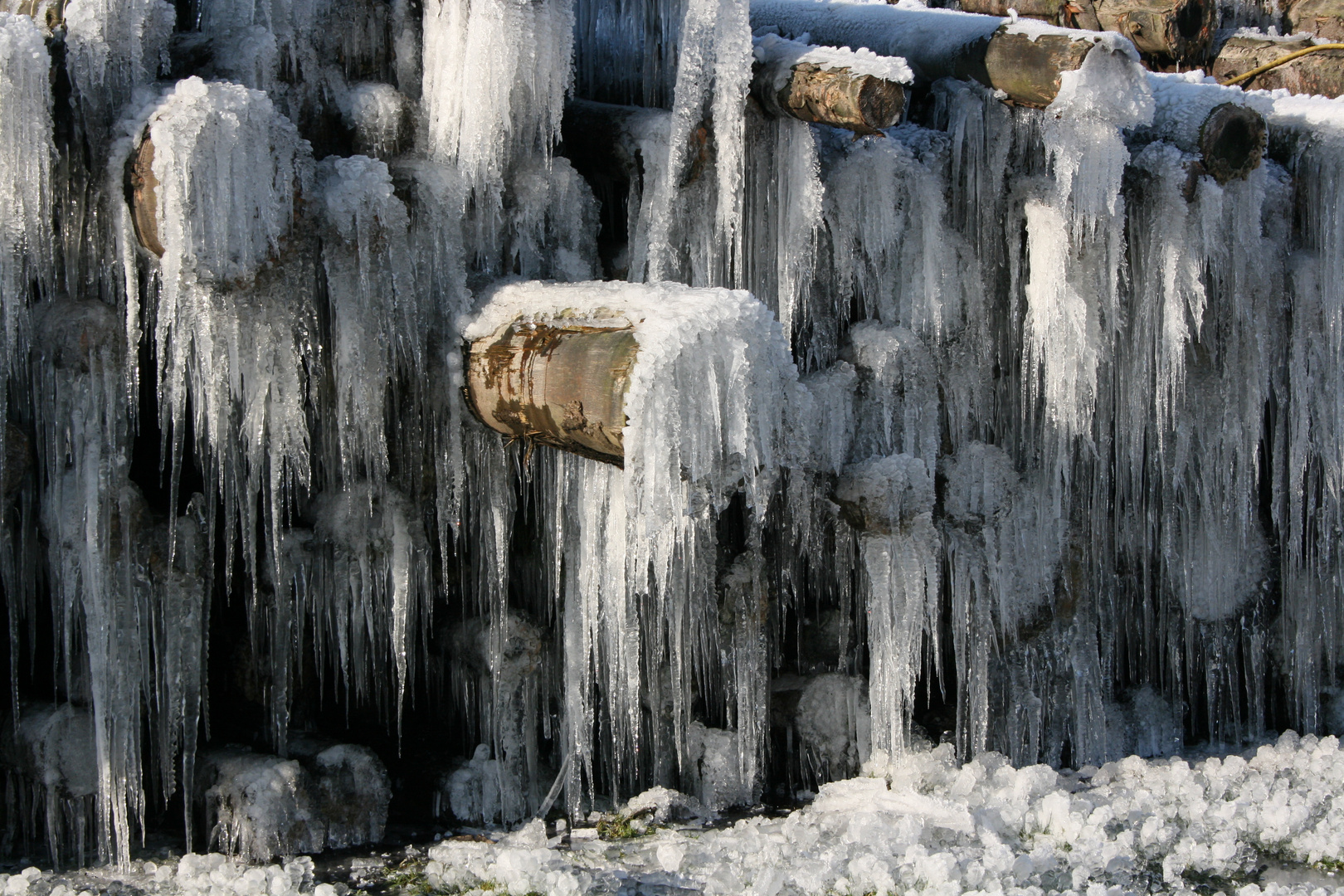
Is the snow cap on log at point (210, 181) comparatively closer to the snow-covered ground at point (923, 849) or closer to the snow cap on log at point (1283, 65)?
the snow-covered ground at point (923, 849)

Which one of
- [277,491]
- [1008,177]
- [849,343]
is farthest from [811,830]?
[1008,177]

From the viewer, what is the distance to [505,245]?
5762 mm

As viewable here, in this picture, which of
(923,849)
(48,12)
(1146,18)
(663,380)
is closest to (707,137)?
(663,380)

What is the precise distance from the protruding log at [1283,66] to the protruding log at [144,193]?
594 centimetres

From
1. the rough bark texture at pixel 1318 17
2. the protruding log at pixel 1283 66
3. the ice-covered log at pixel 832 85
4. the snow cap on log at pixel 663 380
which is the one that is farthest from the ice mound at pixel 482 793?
the rough bark texture at pixel 1318 17

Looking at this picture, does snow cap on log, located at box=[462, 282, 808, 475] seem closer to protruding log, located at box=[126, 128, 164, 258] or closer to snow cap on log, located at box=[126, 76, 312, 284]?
snow cap on log, located at box=[126, 76, 312, 284]

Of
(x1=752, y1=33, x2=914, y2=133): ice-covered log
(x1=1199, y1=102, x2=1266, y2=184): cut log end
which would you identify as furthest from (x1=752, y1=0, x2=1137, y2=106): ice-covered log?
(x1=1199, y1=102, x2=1266, y2=184): cut log end

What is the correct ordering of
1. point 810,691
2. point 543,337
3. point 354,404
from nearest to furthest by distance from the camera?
point 543,337
point 354,404
point 810,691

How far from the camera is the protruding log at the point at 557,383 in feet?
14.8

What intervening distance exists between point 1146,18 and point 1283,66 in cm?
80

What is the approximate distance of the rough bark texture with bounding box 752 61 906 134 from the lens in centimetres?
516

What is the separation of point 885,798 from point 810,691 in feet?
2.67

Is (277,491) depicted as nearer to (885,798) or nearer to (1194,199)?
(885,798)

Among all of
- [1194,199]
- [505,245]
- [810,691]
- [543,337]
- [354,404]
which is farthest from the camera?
[810,691]
